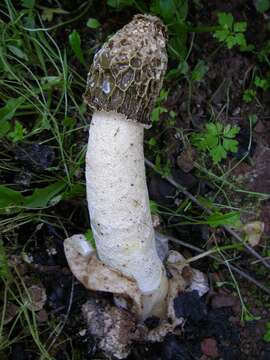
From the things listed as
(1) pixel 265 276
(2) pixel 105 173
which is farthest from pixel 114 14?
(1) pixel 265 276

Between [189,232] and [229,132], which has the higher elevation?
[229,132]

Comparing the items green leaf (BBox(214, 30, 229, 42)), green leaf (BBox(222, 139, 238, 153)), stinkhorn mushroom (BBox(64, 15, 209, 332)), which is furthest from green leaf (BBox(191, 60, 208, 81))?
stinkhorn mushroom (BBox(64, 15, 209, 332))

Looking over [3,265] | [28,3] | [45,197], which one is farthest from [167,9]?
[3,265]

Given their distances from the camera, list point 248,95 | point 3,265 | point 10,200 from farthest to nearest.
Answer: point 248,95
point 10,200
point 3,265

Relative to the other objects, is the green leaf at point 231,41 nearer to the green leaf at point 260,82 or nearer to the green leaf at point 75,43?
the green leaf at point 260,82

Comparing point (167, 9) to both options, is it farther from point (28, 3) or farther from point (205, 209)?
point (205, 209)

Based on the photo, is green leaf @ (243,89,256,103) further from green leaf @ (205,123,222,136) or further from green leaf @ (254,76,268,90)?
green leaf @ (205,123,222,136)
